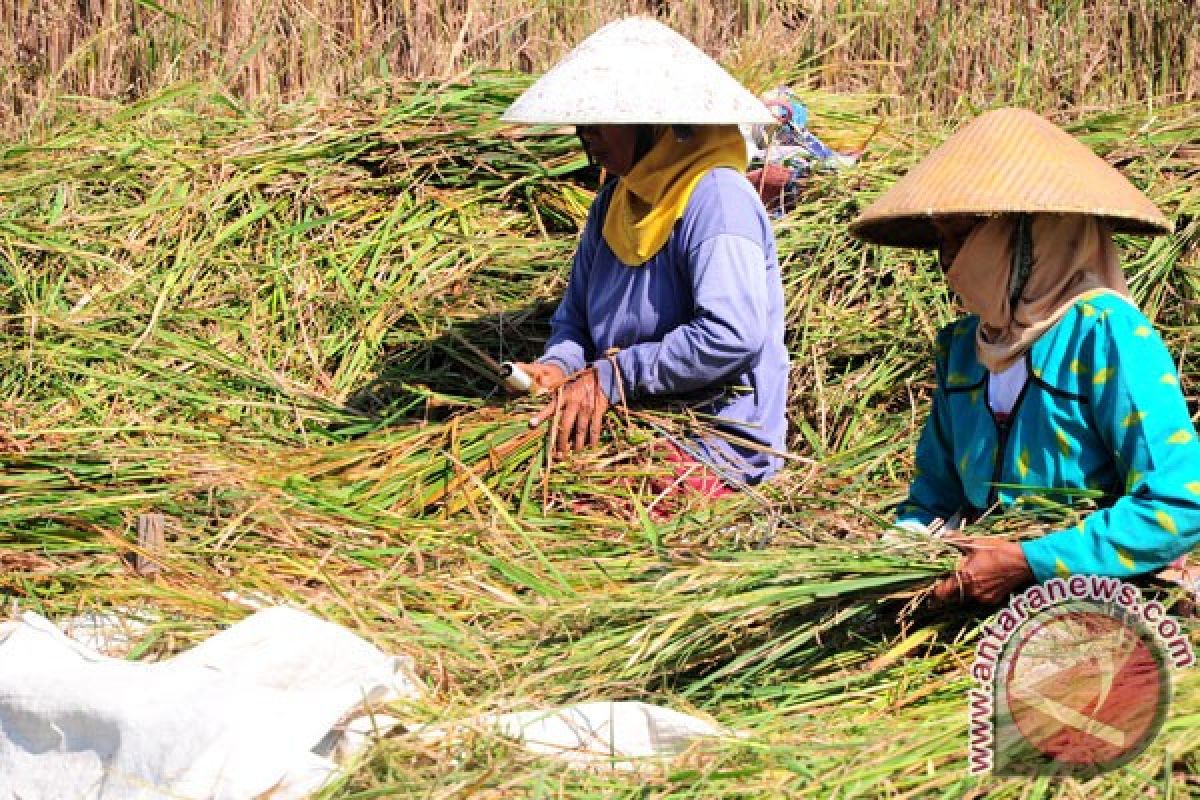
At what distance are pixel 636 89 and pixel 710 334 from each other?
0.60 metres

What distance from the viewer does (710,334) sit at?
3703 millimetres

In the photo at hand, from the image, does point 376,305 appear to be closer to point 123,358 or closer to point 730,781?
point 123,358

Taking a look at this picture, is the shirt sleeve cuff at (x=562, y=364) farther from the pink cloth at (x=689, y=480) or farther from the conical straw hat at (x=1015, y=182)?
the conical straw hat at (x=1015, y=182)

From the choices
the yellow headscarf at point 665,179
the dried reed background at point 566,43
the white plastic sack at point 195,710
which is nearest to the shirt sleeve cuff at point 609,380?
the yellow headscarf at point 665,179

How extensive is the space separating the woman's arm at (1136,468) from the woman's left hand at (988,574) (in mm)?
25

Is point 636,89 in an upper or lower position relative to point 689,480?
upper

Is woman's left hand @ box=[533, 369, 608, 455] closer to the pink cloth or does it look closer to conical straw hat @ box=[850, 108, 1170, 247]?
the pink cloth

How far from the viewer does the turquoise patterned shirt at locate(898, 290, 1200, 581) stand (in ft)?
7.90

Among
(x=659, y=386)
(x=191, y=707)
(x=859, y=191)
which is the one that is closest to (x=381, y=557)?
(x=659, y=386)

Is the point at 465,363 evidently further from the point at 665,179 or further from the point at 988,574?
the point at 988,574

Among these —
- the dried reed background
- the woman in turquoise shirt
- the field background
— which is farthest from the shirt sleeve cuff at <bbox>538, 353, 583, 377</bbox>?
the dried reed background

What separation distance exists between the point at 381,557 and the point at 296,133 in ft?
Result: 7.54

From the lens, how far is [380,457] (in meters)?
3.85

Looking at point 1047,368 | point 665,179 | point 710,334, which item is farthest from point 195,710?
point 665,179
